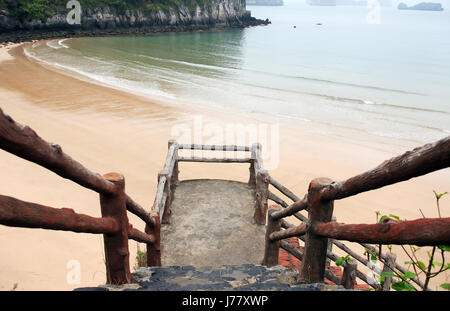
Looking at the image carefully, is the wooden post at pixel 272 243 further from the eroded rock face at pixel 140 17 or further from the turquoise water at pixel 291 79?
the eroded rock face at pixel 140 17

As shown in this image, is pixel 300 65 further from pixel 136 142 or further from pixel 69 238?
pixel 69 238

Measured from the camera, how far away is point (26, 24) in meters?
52.0

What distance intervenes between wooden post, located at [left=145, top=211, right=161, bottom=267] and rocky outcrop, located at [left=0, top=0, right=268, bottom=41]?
192ft

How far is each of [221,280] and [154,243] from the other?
114 cm

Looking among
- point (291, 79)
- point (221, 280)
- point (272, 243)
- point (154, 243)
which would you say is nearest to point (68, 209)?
point (221, 280)

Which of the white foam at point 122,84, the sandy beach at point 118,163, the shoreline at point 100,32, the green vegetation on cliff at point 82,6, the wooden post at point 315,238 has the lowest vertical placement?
the sandy beach at point 118,163

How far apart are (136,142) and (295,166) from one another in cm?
643

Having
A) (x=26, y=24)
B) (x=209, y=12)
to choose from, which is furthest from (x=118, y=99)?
(x=209, y=12)

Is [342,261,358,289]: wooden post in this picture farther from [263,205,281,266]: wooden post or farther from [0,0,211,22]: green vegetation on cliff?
[0,0,211,22]: green vegetation on cliff

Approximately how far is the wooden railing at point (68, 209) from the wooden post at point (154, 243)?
457mm

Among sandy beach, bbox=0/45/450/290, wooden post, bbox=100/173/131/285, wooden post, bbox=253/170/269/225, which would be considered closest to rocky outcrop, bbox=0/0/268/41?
sandy beach, bbox=0/45/450/290

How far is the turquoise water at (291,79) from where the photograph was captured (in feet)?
67.3

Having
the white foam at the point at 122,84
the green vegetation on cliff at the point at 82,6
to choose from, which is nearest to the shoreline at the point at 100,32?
the green vegetation on cliff at the point at 82,6
